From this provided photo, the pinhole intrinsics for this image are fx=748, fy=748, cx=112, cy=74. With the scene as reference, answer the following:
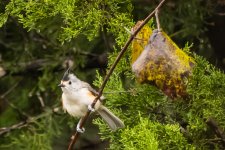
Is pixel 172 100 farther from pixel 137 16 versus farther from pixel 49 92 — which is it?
pixel 49 92

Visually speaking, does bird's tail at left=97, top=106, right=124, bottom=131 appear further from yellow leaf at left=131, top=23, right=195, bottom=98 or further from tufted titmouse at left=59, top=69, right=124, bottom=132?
yellow leaf at left=131, top=23, right=195, bottom=98

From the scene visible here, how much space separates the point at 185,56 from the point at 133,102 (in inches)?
15.1

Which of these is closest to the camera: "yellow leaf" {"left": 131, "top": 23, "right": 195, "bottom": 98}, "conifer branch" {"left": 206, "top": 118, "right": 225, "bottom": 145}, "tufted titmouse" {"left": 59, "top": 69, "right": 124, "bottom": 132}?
"yellow leaf" {"left": 131, "top": 23, "right": 195, "bottom": 98}

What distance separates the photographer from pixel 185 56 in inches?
96.4

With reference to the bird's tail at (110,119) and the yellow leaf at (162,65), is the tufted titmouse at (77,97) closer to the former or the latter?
the bird's tail at (110,119)

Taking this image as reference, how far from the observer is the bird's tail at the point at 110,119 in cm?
268

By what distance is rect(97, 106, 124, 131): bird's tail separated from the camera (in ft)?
8.79

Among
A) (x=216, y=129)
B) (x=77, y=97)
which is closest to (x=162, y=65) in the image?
(x=216, y=129)

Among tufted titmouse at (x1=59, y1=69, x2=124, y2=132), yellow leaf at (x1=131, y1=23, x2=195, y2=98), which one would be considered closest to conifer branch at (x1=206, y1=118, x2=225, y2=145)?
yellow leaf at (x1=131, y1=23, x2=195, y2=98)

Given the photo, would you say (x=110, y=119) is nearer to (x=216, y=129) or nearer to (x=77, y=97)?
(x=77, y=97)

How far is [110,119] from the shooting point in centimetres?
271

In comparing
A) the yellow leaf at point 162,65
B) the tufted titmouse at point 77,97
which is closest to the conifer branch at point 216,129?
the yellow leaf at point 162,65

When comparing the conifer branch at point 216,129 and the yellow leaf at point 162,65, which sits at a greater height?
the yellow leaf at point 162,65

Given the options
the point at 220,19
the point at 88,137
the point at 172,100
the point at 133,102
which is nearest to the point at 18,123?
the point at 88,137
